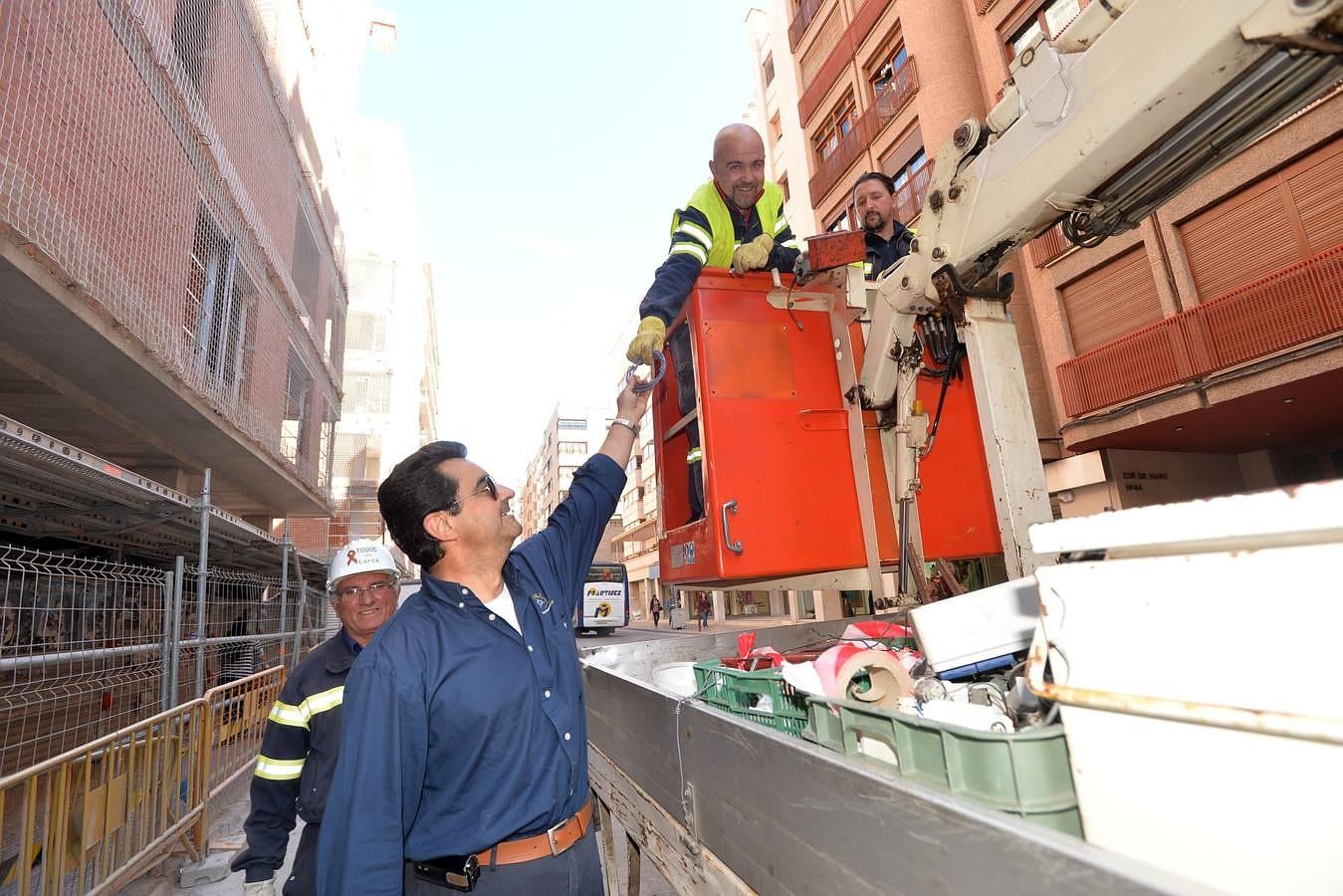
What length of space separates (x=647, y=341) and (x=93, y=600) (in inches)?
226

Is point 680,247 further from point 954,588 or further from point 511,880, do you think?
point 511,880

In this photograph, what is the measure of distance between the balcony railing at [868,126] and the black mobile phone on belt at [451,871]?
1659 centimetres

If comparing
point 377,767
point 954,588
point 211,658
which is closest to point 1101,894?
point 377,767

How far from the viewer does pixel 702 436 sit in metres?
3.12

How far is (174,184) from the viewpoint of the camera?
8172 mm

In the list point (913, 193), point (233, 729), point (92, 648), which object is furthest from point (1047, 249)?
point (92, 648)

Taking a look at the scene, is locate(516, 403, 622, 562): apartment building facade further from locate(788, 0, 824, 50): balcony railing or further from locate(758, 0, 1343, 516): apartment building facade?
locate(758, 0, 1343, 516): apartment building facade

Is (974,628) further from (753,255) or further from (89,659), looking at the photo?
(89,659)

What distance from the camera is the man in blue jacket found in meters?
1.61

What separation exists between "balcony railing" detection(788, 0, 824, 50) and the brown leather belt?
24.2 meters

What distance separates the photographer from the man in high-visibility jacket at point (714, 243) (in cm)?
330

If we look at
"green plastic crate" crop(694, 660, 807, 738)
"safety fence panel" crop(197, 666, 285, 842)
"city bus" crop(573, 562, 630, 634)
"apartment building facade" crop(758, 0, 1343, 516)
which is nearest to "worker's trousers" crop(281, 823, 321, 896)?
"green plastic crate" crop(694, 660, 807, 738)

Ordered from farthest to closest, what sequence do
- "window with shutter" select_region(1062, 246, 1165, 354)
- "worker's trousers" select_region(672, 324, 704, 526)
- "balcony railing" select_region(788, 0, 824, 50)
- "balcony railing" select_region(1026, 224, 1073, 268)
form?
"balcony railing" select_region(788, 0, 824, 50), "balcony railing" select_region(1026, 224, 1073, 268), "window with shutter" select_region(1062, 246, 1165, 354), "worker's trousers" select_region(672, 324, 704, 526)

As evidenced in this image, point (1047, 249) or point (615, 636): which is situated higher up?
point (1047, 249)
